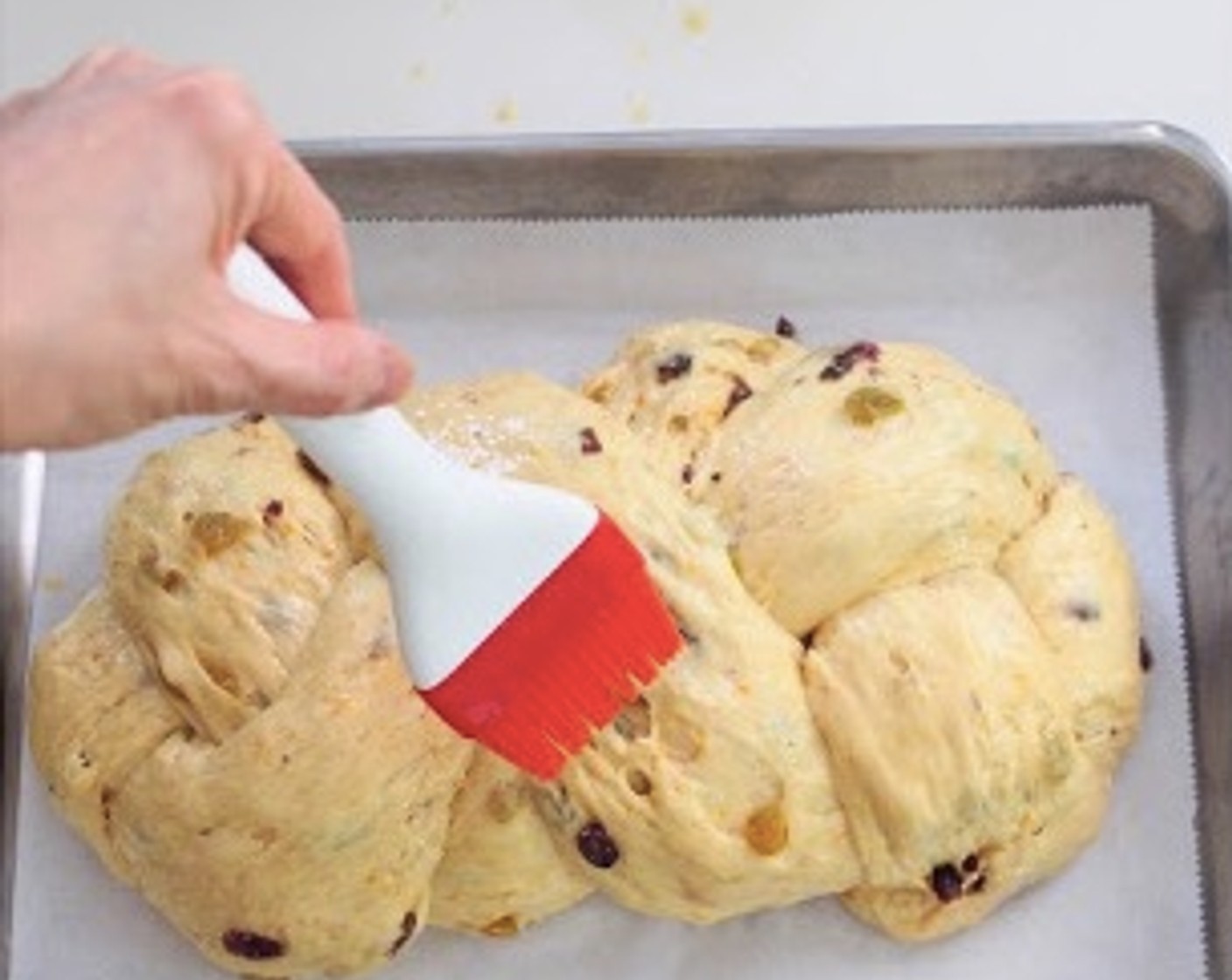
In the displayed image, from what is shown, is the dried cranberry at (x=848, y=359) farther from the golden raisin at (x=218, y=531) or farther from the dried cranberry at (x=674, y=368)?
the golden raisin at (x=218, y=531)

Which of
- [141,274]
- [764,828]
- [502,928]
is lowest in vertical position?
[502,928]

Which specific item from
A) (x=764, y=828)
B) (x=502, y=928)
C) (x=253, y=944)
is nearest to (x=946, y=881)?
(x=764, y=828)

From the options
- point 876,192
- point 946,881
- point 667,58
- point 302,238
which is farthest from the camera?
point 667,58

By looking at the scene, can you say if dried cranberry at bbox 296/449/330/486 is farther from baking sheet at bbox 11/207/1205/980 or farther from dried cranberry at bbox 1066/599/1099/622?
dried cranberry at bbox 1066/599/1099/622

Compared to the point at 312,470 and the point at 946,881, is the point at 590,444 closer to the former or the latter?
the point at 312,470

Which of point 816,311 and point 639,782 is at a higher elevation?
point 816,311

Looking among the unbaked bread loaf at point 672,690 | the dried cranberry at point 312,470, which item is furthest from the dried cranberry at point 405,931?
the dried cranberry at point 312,470
